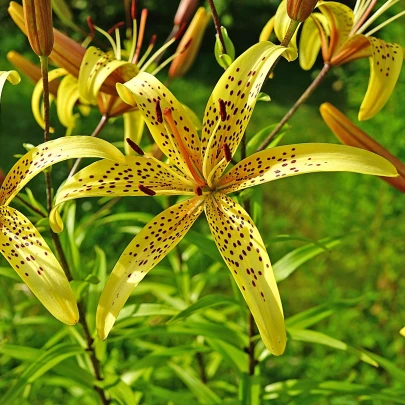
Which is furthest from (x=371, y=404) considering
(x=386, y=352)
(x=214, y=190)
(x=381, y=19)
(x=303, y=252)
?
(x=381, y=19)

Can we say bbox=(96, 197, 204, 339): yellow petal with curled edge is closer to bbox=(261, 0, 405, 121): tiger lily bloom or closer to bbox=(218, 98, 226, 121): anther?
bbox=(218, 98, 226, 121): anther

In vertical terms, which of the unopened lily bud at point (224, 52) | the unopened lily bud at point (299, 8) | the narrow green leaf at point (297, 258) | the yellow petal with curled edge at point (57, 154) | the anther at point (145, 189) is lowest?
the narrow green leaf at point (297, 258)

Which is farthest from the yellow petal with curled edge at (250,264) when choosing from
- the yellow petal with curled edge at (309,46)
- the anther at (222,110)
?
the yellow petal with curled edge at (309,46)

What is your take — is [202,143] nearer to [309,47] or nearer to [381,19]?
[309,47]

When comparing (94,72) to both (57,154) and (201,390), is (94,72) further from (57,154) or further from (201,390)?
(201,390)

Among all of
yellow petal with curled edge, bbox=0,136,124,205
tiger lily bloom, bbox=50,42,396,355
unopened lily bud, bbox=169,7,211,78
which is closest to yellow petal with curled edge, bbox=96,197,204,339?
tiger lily bloom, bbox=50,42,396,355

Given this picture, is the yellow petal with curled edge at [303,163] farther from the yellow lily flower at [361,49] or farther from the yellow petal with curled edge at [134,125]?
the yellow petal with curled edge at [134,125]

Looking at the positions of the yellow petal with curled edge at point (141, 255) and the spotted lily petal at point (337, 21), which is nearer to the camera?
the yellow petal with curled edge at point (141, 255)
